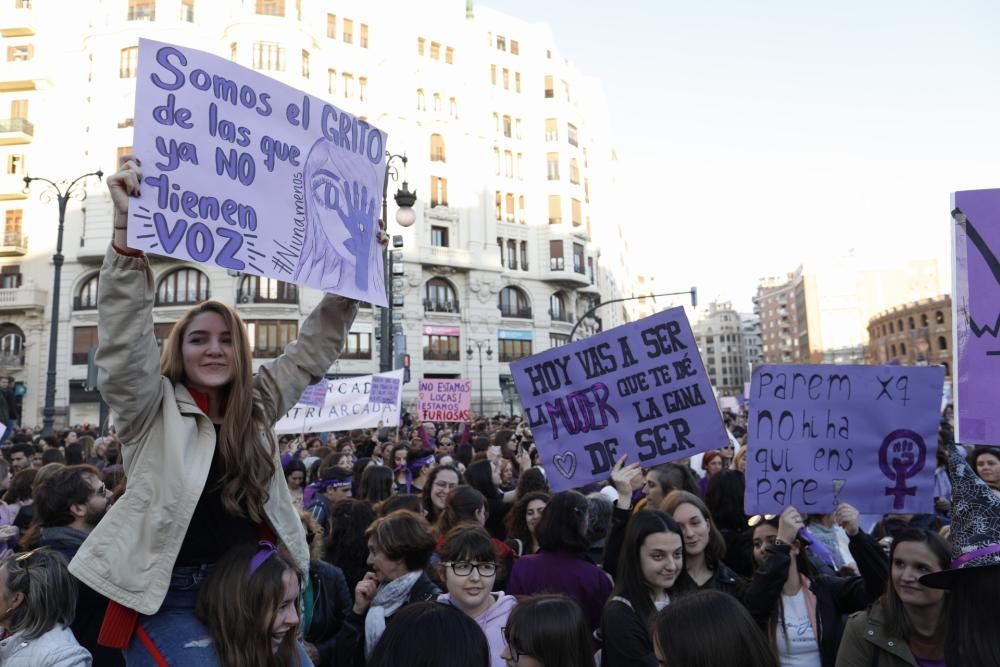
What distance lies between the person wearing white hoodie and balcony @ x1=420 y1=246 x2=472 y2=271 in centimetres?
3897

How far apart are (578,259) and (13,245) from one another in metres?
32.1

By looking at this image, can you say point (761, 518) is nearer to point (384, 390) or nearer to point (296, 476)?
point (296, 476)

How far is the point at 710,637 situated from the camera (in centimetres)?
229

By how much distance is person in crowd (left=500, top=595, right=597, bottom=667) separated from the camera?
2.89 meters

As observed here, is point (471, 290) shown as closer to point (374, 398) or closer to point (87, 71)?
point (87, 71)

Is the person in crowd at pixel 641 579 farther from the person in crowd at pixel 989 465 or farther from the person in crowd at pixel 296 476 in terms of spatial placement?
the person in crowd at pixel 296 476

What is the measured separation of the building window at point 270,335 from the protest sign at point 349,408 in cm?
2438

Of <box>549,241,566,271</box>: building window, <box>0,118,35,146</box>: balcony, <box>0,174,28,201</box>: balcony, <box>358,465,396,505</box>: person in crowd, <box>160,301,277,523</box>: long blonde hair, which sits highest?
<box>0,118,35,146</box>: balcony

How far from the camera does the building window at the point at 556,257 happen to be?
47.8 meters

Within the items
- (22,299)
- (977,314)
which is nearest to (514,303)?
(22,299)

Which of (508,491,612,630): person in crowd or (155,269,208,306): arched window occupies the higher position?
(155,269,208,306): arched window

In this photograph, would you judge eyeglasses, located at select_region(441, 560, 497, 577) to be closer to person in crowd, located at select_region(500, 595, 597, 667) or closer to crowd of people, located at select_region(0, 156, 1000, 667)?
crowd of people, located at select_region(0, 156, 1000, 667)

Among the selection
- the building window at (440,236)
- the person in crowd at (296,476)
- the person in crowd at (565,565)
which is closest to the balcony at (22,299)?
the building window at (440,236)

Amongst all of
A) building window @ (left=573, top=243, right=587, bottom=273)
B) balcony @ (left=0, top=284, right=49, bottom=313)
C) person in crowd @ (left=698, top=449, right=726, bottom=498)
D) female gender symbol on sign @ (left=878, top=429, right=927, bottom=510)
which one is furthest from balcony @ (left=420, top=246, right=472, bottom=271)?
female gender symbol on sign @ (left=878, top=429, right=927, bottom=510)
